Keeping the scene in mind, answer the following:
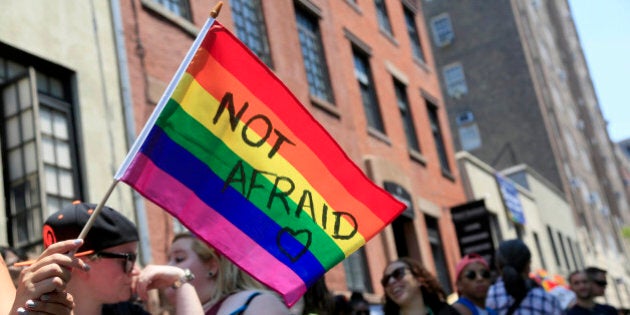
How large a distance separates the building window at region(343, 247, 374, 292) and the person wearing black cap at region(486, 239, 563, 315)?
224 inches

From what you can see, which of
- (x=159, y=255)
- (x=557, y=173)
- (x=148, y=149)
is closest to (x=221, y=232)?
(x=148, y=149)

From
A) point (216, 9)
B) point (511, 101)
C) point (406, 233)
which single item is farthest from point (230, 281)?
point (511, 101)

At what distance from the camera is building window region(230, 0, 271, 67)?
1179 cm

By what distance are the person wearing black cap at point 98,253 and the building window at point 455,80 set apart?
1437 inches

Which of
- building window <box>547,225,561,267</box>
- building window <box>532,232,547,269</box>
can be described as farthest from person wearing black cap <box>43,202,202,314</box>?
building window <box>547,225,561,267</box>

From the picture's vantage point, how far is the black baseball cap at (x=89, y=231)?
297 cm

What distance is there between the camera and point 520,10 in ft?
129

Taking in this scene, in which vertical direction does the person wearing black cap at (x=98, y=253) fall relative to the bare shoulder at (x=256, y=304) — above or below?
above

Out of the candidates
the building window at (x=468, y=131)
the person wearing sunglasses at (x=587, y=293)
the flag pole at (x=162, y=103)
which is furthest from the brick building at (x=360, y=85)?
the building window at (x=468, y=131)

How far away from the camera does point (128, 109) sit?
8500 millimetres

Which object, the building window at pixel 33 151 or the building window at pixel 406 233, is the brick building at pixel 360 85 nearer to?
the building window at pixel 406 233

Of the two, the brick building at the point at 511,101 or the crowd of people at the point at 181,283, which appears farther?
the brick building at the point at 511,101

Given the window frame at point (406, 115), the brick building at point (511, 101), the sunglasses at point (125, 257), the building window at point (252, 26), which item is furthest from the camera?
the brick building at point (511, 101)

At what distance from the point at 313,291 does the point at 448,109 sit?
34912 mm
